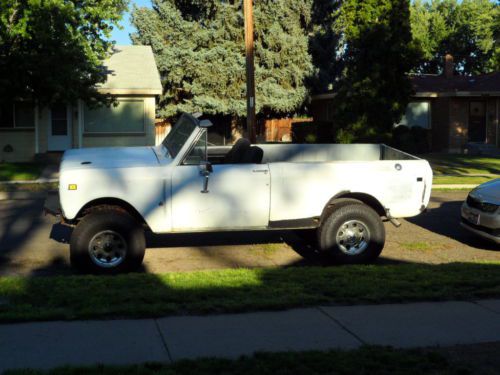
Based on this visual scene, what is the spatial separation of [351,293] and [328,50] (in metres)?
34.3

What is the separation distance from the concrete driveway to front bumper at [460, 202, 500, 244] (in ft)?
0.91

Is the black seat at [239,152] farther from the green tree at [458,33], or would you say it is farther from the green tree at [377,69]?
the green tree at [458,33]

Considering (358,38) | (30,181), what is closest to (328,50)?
(358,38)

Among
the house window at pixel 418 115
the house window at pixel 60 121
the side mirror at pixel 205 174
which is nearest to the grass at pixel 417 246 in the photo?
the side mirror at pixel 205 174

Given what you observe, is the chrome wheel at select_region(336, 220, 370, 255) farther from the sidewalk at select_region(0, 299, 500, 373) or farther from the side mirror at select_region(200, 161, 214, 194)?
the sidewalk at select_region(0, 299, 500, 373)

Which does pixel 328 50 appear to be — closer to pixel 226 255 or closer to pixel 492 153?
pixel 492 153

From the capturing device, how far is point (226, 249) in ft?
32.2

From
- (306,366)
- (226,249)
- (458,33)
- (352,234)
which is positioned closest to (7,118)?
(226,249)

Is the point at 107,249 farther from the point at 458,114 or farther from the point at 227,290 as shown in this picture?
the point at 458,114

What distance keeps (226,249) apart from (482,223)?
12.2 ft

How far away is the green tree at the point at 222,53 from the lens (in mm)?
36344

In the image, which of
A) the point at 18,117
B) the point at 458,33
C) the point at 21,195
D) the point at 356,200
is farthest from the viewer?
the point at 458,33

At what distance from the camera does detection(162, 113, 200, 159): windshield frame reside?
28.0 feet

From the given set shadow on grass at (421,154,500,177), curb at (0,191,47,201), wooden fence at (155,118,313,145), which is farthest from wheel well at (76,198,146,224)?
wooden fence at (155,118,313,145)
